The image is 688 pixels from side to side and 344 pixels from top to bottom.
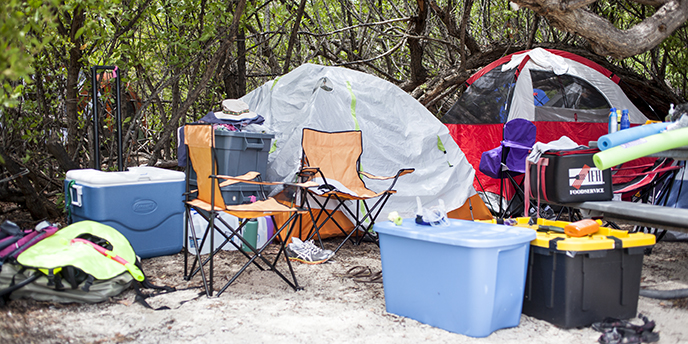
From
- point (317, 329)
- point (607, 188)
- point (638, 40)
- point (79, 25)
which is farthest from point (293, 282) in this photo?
point (638, 40)

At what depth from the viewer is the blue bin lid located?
79.8 inches

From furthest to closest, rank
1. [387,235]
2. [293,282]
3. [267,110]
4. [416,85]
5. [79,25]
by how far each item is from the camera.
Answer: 1. [416,85]
2. [267,110]
3. [79,25]
4. [293,282]
5. [387,235]

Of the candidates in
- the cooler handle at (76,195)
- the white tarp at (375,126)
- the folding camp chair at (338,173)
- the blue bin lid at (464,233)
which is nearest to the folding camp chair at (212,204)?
the blue bin lid at (464,233)

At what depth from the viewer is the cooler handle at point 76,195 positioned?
316 centimetres

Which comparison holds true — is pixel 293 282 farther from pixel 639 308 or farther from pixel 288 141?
pixel 639 308

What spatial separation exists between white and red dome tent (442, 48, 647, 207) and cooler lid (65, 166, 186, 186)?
3.06 m

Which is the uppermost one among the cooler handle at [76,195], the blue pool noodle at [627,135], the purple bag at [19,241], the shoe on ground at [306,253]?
the blue pool noodle at [627,135]

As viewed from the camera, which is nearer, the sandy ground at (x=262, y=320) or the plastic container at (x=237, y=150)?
the sandy ground at (x=262, y=320)

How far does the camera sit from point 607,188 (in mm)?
3156

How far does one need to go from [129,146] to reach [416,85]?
380cm

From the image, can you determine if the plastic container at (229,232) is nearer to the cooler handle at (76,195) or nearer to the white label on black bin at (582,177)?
the cooler handle at (76,195)

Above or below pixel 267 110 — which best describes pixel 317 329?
below

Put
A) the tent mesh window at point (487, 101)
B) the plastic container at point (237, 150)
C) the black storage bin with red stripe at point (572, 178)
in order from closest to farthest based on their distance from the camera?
the black storage bin with red stripe at point (572, 178), the plastic container at point (237, 150), the tent mesh window at point (487, 101)

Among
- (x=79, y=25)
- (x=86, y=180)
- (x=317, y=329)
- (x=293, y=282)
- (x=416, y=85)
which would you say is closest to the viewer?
(x=317, y=329)
